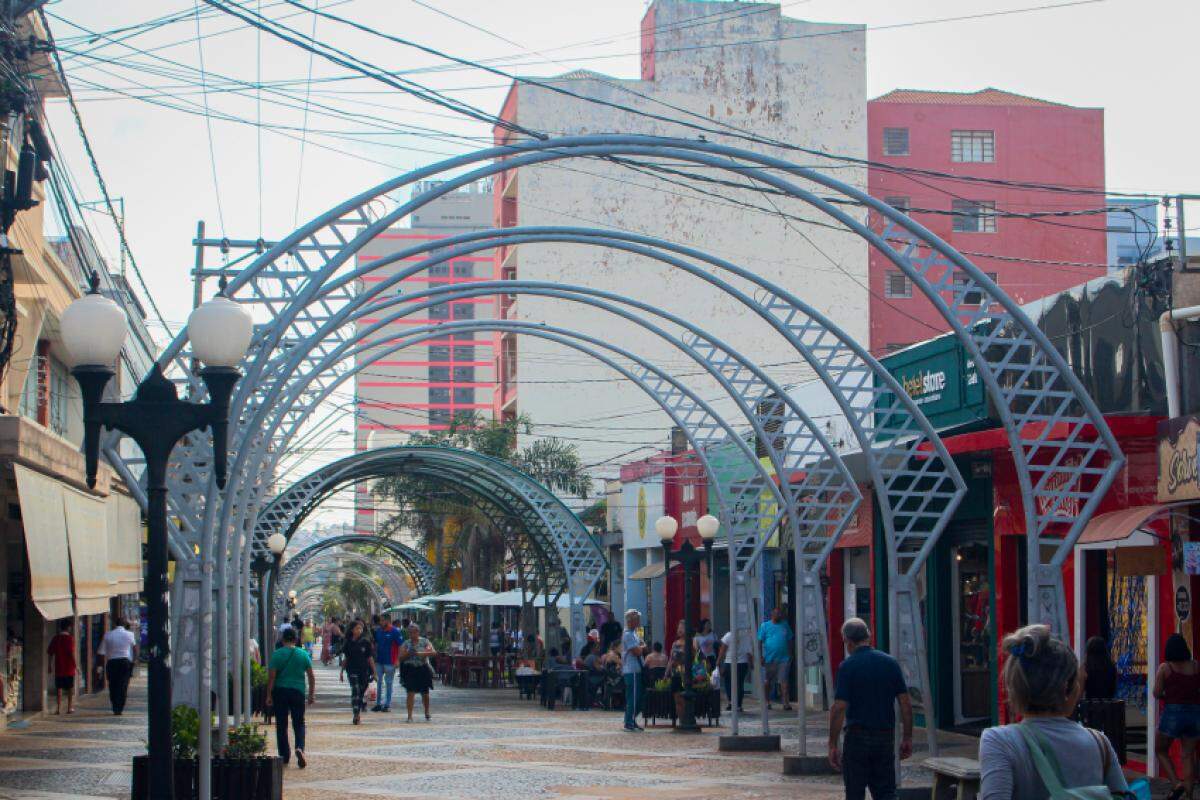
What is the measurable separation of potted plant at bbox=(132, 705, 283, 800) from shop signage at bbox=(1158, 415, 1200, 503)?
9.43 metres

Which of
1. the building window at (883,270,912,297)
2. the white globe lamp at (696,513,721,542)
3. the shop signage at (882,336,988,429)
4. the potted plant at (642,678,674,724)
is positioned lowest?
the potted plant at (642,678,674,724)

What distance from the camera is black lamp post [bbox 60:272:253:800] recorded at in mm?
9422

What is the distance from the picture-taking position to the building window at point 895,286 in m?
62.5

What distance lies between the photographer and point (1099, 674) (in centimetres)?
1706

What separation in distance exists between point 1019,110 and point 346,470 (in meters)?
34.4

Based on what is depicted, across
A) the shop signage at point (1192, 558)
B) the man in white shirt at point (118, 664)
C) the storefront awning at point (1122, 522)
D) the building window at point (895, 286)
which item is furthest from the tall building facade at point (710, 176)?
the shop signage at point (1192, 558)

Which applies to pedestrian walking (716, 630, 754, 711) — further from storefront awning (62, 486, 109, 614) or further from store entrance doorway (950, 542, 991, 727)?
storefront awning (62, 486, 109, 614)

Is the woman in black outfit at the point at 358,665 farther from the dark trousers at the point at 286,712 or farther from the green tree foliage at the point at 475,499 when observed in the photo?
the green tree foliage at the point at 475,499

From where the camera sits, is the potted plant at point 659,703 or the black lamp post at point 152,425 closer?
the black lamp post at point 152,425

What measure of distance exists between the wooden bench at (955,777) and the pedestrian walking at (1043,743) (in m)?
4.12

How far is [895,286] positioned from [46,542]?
44.9 meters

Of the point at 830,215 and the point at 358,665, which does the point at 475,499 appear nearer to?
the point at 358,665

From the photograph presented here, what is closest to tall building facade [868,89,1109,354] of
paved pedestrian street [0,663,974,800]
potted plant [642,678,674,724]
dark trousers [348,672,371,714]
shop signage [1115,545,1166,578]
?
paved pedestrian street [0,663,974,800]

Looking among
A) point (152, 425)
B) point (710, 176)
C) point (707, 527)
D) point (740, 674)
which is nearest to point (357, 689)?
point (707, 527)
